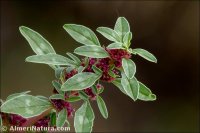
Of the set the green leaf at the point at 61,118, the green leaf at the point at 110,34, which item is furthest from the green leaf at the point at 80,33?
the green leaf at the point at 61,118

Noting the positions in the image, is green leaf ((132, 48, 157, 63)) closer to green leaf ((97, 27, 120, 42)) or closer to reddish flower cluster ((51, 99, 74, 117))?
green leaf ((97, 27, 120, 42))

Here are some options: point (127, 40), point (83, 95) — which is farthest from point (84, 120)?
point (127, 40)

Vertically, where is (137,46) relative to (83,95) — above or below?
above

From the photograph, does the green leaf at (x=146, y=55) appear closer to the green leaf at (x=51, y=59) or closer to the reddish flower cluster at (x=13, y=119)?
the green leaf at (x=51, y=59)

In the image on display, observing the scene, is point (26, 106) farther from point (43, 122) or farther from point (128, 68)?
point (128, 68)

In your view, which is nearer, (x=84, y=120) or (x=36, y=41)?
(x=84, y=120)

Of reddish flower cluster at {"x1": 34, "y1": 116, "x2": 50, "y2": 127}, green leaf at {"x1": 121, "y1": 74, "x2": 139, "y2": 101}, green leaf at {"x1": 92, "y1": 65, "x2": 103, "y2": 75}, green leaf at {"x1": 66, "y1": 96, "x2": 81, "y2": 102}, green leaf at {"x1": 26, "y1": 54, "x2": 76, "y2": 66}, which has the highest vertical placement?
green leaf at {"x1": 26, "y1": 54, "x2": 76, "y2": 66}

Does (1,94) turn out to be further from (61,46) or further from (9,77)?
(61,46)

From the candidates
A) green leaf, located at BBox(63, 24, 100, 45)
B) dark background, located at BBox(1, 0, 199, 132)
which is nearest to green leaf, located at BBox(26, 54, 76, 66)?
green leaf, located at BBox(63, 24, 100, 45)
